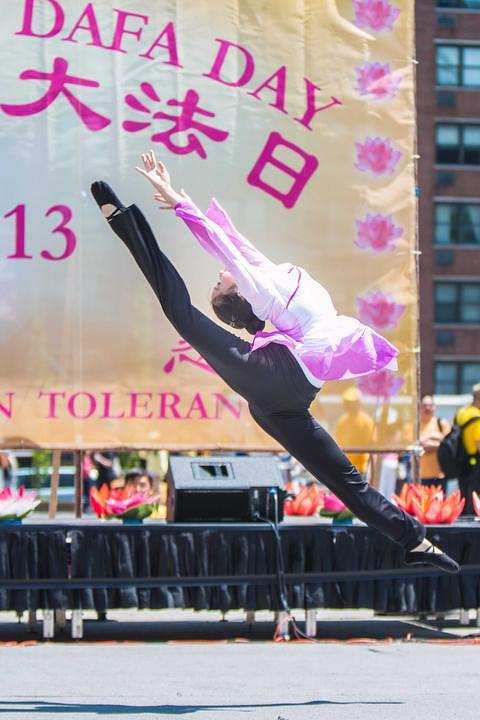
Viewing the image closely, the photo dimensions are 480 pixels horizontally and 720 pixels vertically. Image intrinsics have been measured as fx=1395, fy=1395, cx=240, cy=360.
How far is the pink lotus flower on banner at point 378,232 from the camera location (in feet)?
34.3

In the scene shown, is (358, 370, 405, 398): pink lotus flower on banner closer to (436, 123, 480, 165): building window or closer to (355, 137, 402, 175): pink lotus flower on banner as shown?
(355, 137, 402, 175): pink lotus flower on banner

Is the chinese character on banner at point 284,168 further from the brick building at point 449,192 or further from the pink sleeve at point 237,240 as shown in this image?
the brick building at point 449,192

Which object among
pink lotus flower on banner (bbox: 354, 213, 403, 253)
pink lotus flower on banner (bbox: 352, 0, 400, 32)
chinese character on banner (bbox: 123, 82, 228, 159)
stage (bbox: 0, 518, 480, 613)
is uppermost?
pink lotus flower on banner (bbox: 352, 0, 400, 32)

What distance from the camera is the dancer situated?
20.0 feet

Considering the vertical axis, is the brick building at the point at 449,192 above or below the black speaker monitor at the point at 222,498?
above

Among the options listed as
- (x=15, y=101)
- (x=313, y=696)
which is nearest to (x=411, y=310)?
(x=15, y=101)

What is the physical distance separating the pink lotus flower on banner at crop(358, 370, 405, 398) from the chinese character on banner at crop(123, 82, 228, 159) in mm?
2058

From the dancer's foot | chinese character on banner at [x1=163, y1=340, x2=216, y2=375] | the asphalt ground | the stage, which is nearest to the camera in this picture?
the asphalt ground

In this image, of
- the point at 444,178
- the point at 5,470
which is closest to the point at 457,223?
the point at 444,178

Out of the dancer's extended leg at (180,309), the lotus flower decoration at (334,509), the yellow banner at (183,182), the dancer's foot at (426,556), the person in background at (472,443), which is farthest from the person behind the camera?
the person in background at (472,443)

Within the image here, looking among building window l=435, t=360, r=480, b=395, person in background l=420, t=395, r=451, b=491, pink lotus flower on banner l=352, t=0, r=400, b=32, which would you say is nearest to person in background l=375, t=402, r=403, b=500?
person in background l=420, t=395, r=451, b=491

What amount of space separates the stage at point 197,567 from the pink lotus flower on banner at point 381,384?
1412 mm

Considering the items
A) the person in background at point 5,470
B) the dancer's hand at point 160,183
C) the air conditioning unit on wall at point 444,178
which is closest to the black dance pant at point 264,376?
the dancer's hand at point 160,183

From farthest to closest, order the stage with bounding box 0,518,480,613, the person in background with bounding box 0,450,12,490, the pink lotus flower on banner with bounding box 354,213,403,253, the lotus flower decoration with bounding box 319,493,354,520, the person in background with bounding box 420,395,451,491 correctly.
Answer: the person in background with bounding box 0,450,12,490
the person in background with bounding box 420,395,451,491
the pink lotus flower on banner with bounding box 354,213,403,253
the lotus flower decoration with bounding box 319,493,354,520
the stage with bounding box 0,518,480,613
